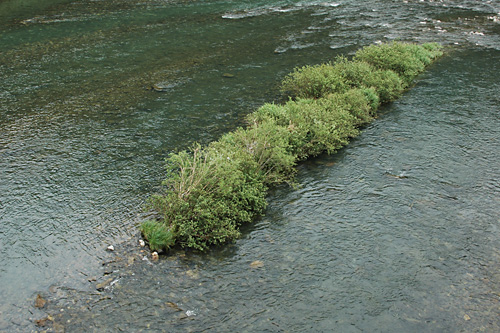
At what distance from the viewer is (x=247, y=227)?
10469 mm

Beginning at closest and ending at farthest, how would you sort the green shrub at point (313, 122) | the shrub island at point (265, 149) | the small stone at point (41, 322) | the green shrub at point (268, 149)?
1. the small stone at point (41, 322)
2. the shrub island at point (265, 149)
3. the green shrub at point (268, 149)
4. the green shrub at point (313, 122)

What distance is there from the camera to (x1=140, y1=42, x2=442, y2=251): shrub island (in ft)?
32.3

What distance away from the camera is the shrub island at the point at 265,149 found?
984 centimetres

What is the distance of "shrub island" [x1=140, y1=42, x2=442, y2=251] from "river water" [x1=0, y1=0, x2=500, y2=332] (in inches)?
17.9

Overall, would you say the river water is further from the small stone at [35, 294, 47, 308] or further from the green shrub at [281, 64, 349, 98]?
the green shrub at [281, 64, 349, 98]

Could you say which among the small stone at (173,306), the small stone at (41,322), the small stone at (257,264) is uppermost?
the small stone at (41,322)

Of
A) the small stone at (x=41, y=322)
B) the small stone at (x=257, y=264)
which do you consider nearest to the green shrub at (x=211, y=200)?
the small stone at (x=257, y=264)

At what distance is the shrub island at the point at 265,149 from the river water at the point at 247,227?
17.9 inches

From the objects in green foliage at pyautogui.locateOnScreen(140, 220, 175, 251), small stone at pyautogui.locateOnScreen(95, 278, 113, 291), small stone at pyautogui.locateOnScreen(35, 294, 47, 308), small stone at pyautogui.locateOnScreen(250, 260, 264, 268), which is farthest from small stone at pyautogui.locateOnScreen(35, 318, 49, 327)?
small stone at pyautogui.locateOnScreen(250, 260, 264, 268)

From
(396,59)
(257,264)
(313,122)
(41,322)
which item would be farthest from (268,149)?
(396,59)

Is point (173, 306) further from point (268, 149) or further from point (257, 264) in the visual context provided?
point (268, 149)

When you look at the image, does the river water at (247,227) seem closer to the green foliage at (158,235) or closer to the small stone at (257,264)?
the small stone at (257,264)

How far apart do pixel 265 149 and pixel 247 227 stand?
8.76 ft

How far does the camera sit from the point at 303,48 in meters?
23.6
